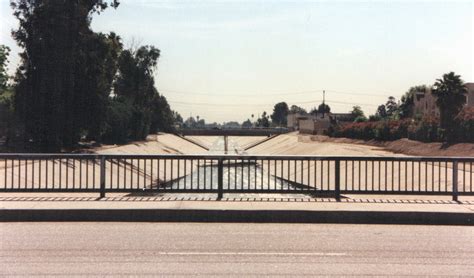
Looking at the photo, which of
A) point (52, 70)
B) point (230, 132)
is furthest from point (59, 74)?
point (230, 132)

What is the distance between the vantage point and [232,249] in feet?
26.8

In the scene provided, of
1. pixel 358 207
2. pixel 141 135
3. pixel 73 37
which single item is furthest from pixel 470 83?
pixel 358 207

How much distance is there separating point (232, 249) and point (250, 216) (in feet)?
8.44

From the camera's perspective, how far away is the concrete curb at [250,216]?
10.6 m

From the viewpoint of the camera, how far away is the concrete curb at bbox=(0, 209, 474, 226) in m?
10.6

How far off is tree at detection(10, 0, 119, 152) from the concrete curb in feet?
103

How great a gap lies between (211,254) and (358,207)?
4645mm

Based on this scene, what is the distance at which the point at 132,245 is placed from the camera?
8328 mm

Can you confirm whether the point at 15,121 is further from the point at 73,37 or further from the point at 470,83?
the point at 470,83

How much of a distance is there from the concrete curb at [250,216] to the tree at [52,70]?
31.5m

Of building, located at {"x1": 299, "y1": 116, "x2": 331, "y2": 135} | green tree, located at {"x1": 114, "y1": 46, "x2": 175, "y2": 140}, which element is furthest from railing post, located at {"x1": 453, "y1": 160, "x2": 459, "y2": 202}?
building, located at {"x1": 299, "y1": 116, "x2": 331, "y2": 135}

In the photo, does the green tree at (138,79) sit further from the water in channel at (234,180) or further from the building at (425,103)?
the building at (425,103)

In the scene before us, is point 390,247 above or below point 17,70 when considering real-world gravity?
below

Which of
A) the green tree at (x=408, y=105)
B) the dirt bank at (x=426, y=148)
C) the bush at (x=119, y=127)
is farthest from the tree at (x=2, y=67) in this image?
the green tree at (x=408, y=105)
